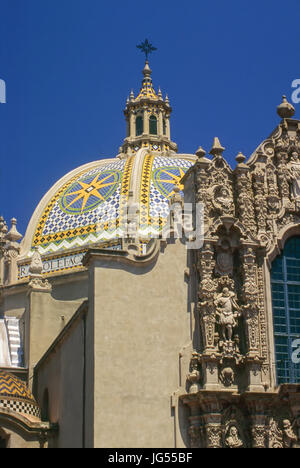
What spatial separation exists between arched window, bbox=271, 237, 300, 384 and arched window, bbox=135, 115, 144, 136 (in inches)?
660

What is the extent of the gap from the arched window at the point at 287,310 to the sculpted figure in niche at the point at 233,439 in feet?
5.65

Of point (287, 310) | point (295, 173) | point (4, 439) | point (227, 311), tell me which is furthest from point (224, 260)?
point (4, 439)

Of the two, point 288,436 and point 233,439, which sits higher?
point 288,436

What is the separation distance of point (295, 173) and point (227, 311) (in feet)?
15.0

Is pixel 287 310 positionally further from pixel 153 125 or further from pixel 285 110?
pixel 153 125

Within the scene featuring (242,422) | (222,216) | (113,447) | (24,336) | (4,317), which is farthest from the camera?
→ (4,317)

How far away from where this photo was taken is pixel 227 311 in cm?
2153

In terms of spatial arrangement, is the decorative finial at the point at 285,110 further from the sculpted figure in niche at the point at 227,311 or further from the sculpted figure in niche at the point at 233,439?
the sculpted figure in niche at the point at 233,439

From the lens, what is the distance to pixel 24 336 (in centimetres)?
2692

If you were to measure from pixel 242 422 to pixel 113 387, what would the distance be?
10.8 ft

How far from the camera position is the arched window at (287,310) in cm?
2189

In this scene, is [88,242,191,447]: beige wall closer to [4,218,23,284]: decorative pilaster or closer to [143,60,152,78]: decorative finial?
[4,218,23,284]: decorative pilaster

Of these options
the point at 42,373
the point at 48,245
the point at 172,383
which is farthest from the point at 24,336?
the point at 172,383
